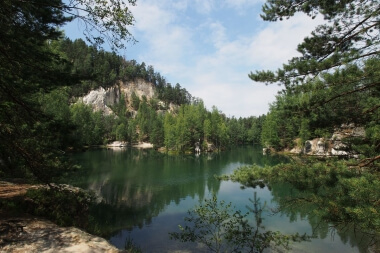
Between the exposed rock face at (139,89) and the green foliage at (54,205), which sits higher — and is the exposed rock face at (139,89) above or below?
above

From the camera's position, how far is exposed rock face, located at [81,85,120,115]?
110 meters

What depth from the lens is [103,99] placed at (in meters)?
114

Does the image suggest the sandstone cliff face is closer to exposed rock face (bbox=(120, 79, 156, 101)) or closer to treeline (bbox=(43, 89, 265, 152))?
exposed rock face (bbox=(120, 79, 156, 101))

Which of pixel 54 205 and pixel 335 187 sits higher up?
pixel 335 187

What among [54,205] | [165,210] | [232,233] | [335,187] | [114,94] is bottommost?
[165,210]

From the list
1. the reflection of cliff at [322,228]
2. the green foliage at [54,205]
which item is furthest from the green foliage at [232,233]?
the green foliage at [54,205]

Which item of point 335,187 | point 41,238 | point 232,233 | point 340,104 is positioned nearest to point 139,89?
point 232,233

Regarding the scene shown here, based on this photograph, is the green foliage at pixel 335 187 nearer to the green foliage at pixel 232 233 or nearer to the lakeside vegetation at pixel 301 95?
the lakeside vegetation at pixel 301 95

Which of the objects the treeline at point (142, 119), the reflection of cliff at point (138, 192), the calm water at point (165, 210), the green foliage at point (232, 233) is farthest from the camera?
the treeline at point (142, 119)

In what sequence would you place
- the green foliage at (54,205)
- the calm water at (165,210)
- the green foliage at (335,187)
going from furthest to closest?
the calm water at (165,210) < the green foliage at (54,205) < the green foliage at (335,187)

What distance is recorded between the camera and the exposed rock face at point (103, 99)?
110m

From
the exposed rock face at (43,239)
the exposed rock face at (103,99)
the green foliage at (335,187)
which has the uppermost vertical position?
the exposed rock face at (103,99)

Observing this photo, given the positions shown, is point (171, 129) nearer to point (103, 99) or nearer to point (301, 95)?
point (301, 95)

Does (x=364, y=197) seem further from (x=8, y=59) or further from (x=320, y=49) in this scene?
(x=8, y=59)
